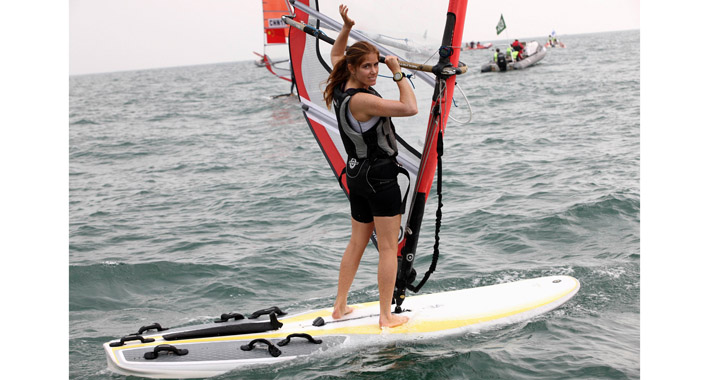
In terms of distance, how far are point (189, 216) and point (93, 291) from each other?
2.84m

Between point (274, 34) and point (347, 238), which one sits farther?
point (274, 34)

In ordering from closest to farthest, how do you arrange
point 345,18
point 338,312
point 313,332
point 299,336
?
Result: 1. point 345,18
2. point 299,336
3. point 313,332
4. point 338,312

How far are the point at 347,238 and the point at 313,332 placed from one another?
9.90 ft

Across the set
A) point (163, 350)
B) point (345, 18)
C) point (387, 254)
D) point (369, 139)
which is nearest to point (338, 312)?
point (387, 254)

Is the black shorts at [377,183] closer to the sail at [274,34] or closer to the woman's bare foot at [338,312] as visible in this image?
the woman's bare foot at [338,312]

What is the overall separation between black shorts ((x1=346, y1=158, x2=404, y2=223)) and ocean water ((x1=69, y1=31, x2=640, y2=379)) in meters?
0.90

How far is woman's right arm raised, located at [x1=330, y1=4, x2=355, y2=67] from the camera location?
3.82 metres

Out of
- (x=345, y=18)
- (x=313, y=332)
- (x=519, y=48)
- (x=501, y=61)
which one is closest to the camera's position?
(x=345, y=18)

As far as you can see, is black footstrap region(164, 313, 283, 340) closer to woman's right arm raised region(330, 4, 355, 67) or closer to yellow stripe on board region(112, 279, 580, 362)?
yellow stripe on board region(112, 279, 580, 362)

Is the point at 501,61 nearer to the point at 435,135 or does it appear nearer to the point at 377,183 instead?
the point at 435,135

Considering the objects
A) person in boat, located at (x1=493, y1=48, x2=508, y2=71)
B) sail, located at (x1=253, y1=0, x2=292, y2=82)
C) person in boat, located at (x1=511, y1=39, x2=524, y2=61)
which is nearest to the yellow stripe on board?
sail, located at (x1=253, y1=0, x2=292, y2=82)

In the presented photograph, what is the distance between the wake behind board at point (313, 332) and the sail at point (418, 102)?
0.30 metres

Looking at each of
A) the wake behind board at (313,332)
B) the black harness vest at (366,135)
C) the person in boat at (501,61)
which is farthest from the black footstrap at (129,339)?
the person in boat at (501,61)

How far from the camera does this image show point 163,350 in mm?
3887
